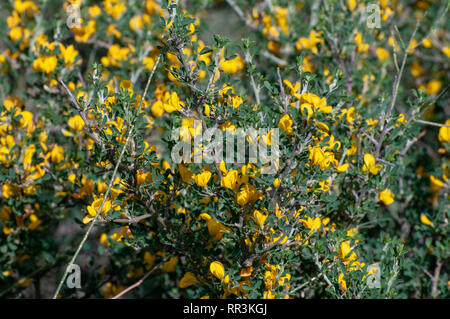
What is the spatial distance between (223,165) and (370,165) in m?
0.55

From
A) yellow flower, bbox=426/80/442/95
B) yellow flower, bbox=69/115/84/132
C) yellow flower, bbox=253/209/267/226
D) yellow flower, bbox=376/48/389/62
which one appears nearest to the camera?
yellow flower, bbox=253/209/267/226

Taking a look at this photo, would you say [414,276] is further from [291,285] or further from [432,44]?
[432,44]

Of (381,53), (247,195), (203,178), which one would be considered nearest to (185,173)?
(203,178)

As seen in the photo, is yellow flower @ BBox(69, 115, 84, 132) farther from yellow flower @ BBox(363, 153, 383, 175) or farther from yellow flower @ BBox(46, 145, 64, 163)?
yellow flower @ BBox(363, 153, 383, 175)

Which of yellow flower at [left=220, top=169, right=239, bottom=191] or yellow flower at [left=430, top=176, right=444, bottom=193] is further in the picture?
yellow flower at [left=430, top=176, right=444, bottom=193]

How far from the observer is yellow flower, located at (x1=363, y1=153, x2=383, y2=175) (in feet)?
5.29

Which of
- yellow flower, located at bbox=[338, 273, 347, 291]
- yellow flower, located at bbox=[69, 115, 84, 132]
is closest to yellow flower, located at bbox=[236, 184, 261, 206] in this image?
yellow flower, located at bbox=[338, 273, 347, 291]

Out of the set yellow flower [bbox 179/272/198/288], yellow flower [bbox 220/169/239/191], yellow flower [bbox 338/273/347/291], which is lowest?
yellow flower [bbox 179/272/198/288]

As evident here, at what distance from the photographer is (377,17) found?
1.73m

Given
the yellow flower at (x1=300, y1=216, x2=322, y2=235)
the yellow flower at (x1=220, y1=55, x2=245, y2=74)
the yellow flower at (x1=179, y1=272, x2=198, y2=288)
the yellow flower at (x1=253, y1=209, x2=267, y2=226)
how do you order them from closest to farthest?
the yellow flower at (x1=253, y1=209, x2=267, y2=226) → the yellow flower at (x1=300, y1=216, x2=322, y2=235) → the yellow flower at (x1=179, y1=272, x2=198, y2=288) → the yellow flower at (x1=220, y1=55, x2=245, y2=74)

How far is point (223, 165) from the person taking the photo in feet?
4.60

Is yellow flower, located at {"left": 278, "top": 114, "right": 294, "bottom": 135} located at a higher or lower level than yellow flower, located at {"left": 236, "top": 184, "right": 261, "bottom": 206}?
higher
